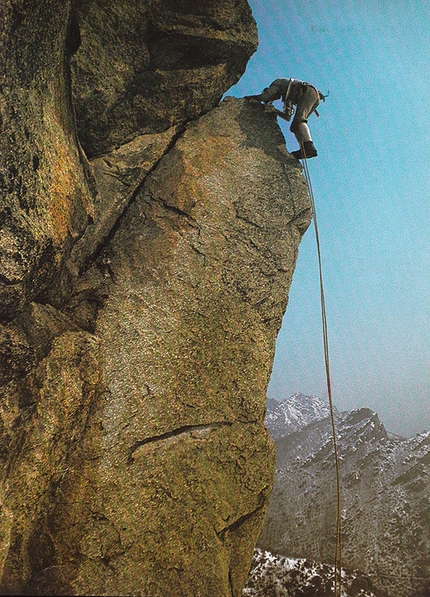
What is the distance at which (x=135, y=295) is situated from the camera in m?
5.75

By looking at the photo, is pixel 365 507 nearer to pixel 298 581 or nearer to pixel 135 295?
pixel 298 581

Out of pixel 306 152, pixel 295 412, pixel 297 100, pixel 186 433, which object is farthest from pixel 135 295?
pixel 295 412

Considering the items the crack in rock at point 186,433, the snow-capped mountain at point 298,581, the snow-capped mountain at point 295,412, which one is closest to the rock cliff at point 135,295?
the crack in rock at point 186,433

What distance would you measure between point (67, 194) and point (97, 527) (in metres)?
4.64

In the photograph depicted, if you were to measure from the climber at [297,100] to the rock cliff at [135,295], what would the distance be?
0.99 m

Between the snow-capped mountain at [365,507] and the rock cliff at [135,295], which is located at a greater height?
the rock cliff at [135,295]

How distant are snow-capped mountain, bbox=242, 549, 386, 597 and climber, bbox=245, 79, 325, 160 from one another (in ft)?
67.5

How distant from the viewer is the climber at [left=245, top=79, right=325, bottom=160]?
8930 mm

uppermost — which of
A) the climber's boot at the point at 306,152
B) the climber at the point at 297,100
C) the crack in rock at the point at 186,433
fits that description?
the climber at the point at 297,100

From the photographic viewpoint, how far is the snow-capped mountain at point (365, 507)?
27.0 meters

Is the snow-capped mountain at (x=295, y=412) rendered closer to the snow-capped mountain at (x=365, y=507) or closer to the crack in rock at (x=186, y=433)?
the snow-capped mountain at (x=365, y=507)

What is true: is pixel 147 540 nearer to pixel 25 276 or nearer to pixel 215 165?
pixel 25 276

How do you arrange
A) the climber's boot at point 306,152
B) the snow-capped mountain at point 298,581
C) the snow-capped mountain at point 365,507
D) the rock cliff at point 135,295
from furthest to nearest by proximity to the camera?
the snow-capped mountain at point 365,507 → the snow-capped mountain at point 298,581 → the climber's boot at point 306,152 → the rock cliff at point 135,295

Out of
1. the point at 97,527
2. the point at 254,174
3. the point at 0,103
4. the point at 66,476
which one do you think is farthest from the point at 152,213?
the point at 97,527
